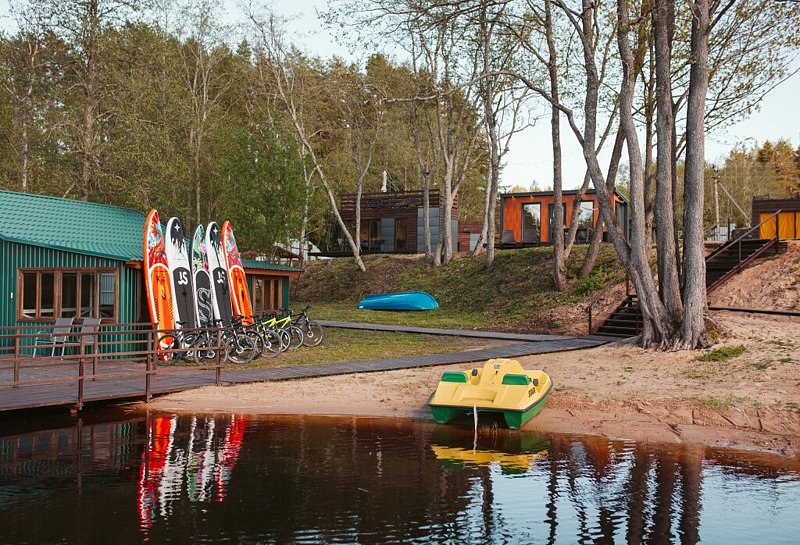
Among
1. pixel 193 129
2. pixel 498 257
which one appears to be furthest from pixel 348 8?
pixel 193 129

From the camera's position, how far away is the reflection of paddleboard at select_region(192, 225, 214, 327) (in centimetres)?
1877

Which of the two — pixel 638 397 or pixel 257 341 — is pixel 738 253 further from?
pixel 257 341

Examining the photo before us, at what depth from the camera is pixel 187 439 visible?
10922 millimetres

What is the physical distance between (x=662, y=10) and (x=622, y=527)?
47.2 ft

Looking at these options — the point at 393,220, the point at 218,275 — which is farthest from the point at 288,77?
the point at 218,275

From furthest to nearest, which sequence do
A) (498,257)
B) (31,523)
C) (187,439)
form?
(498,257) < (187,439) < (31,523)

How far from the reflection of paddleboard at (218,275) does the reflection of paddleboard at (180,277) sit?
40.2 inches

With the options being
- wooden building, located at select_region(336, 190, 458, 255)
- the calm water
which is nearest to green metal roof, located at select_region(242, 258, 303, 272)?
the calm water

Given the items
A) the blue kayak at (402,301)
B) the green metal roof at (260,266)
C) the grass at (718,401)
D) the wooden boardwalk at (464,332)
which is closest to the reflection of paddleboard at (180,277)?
the green metal roof at (260,266)

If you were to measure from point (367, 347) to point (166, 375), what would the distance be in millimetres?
5839

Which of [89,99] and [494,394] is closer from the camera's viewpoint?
[494,394]

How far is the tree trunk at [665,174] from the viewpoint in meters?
17.9

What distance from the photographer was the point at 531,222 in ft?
113

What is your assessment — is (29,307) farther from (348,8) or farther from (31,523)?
(31,523)
